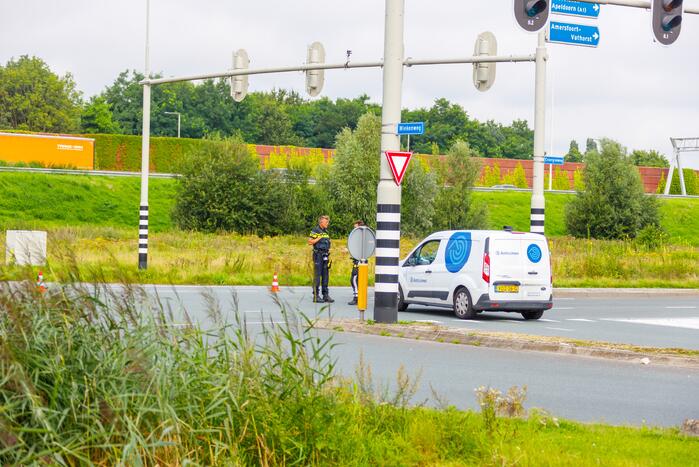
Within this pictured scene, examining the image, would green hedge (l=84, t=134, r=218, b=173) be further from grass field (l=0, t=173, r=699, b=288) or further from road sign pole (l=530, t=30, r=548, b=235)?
road sign pole (l=530, t=30, r=548, b=235)

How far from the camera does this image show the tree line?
97.1m

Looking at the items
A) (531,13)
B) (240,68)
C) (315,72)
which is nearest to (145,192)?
(240,68)

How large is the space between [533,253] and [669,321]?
323cm

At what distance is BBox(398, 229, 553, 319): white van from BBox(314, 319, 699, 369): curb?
4.03 meters

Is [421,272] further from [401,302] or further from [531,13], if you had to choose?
[531,13]

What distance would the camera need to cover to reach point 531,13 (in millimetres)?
18438

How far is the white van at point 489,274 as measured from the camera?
70.7 feet

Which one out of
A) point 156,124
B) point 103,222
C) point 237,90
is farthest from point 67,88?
point 237,90

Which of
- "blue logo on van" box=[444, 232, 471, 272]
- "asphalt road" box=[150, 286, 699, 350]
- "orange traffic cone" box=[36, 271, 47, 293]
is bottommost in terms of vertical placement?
"asphalt road" box=[150, 286, 699, 350]

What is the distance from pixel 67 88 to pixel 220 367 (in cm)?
9767

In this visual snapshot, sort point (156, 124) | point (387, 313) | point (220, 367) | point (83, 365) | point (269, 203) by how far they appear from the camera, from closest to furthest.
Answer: point (83, 365) < point (220, 367) < point (387, 313) < point (269, 203) < point (156, 124)

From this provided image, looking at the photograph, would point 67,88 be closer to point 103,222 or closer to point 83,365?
point 103,222

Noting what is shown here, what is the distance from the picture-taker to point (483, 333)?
16797 millimetres

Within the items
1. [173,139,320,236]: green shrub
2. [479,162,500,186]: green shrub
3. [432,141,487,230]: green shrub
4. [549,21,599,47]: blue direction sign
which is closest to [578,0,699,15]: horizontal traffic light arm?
[549,21,599,47]: blue direction sign
